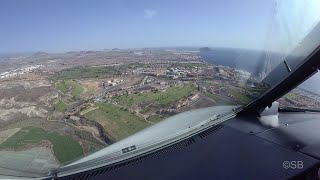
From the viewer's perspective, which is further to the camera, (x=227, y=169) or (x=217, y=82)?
(x=217, y=82)

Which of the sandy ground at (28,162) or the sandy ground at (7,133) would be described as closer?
the sandy ground at (28,162)

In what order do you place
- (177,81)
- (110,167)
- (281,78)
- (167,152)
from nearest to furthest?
1. (110,167)
2. (167,152)
3. (281,78)
4. (177,81)

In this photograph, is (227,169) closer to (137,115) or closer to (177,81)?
(137,115)

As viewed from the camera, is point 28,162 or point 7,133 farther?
point 7,133

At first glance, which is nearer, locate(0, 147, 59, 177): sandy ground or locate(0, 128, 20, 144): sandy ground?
locate(0, 147, 59, 177): sandy ground

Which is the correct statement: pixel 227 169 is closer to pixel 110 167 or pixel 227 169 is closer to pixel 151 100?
pixel 110 167

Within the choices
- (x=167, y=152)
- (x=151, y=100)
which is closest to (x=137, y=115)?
(x=151, y=100)

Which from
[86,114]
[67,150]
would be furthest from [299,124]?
[86,114]

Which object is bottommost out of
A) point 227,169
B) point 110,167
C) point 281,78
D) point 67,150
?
point 67,150

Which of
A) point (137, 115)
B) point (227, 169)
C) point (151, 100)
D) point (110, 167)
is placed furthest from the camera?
point (151, 100)

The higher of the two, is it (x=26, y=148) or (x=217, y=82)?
(x=217, y=82)
